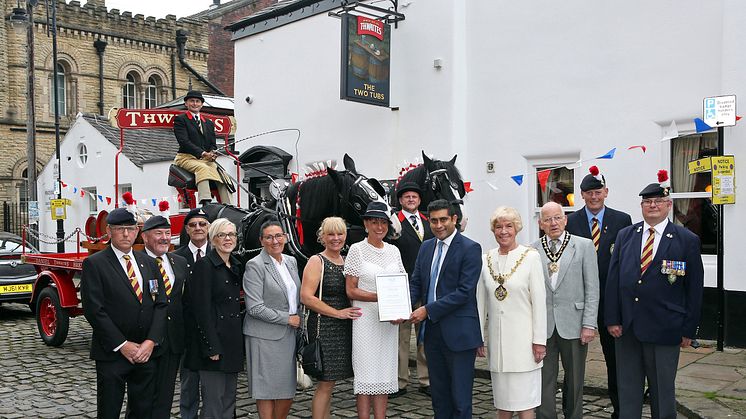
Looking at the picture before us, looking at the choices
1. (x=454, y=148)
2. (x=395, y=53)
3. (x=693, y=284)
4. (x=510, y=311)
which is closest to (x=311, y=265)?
(x=510, y=311)

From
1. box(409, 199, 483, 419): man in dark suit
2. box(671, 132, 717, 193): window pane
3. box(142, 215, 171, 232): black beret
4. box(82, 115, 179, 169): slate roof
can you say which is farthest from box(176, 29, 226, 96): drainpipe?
box(409, 199, 483, 419): man in dark suit

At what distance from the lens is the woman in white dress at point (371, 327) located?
16.2 ft

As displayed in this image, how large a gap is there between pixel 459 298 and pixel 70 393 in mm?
4583

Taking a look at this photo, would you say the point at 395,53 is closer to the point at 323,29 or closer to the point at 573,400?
the point at 323,29

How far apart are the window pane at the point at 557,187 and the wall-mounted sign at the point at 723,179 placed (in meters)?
2.26

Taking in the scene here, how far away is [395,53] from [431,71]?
0.83 m

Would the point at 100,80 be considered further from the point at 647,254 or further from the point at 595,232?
the point at 647,254

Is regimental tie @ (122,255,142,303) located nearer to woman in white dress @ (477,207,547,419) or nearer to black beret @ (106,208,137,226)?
black beret @ (106,208,137,226)

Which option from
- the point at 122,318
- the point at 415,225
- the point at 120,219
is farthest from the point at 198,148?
the point at 122,318

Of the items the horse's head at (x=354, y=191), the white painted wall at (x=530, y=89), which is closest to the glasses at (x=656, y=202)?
the horse's head at (x=354, y=191)

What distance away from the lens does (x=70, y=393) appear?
7.12 meters

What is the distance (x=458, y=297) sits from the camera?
472 cm

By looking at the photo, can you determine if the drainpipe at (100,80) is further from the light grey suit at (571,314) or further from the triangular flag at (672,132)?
the light grey suit at (571,314)

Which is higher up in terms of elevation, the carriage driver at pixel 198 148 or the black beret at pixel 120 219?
the carriage driver at pixel 198 148
